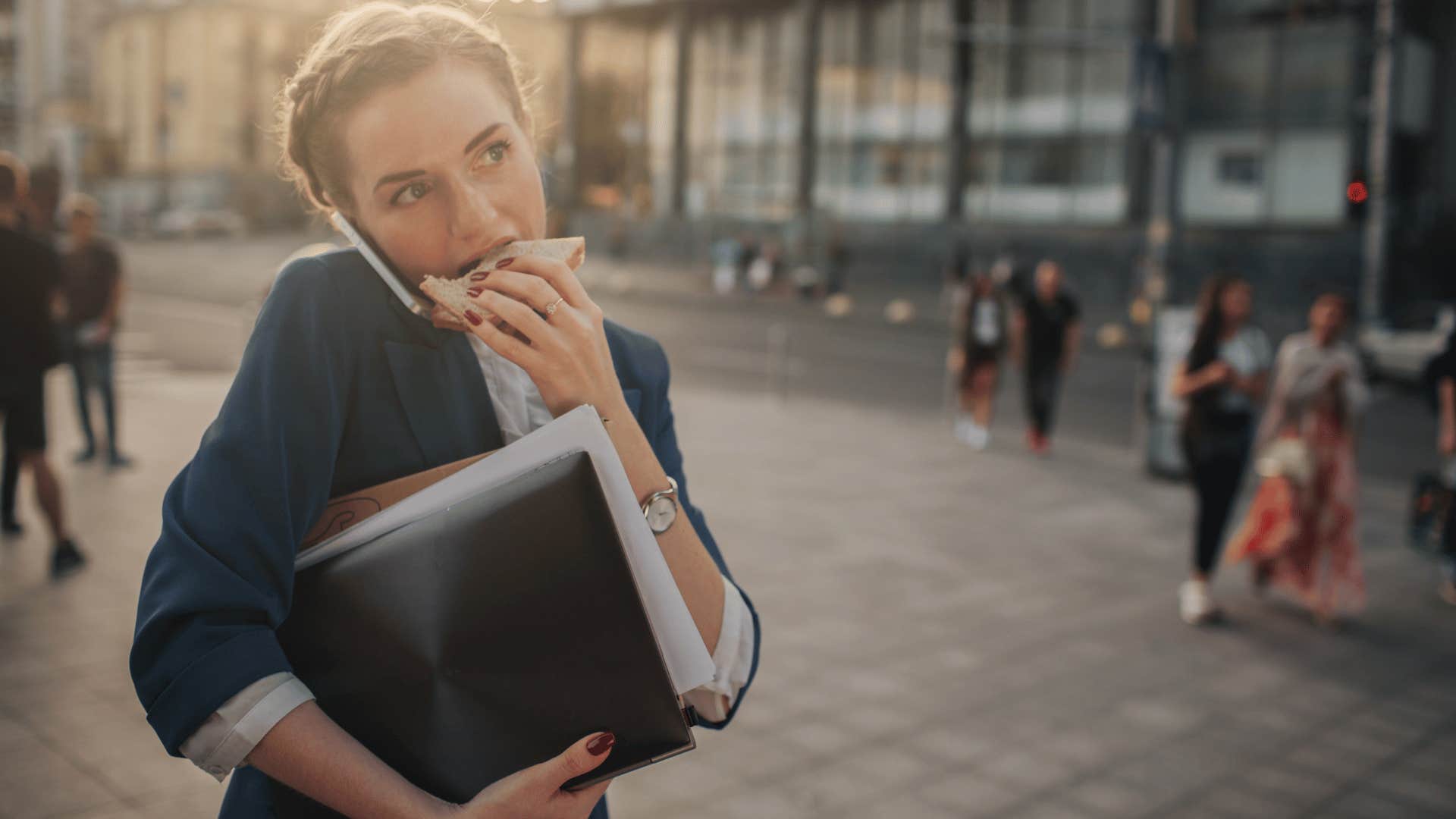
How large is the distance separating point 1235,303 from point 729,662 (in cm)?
623

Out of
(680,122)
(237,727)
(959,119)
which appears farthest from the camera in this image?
(680,122)

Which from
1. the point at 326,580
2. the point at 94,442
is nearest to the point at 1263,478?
the point at 326,580

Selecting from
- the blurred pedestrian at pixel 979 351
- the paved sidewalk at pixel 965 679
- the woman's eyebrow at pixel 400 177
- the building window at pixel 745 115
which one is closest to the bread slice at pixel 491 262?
the woman's eyebrow at pixel 400 177

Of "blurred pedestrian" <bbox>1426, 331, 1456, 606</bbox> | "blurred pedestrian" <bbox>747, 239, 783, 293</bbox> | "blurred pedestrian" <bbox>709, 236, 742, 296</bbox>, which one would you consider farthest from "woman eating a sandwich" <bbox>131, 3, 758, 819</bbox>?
"blurred pedestrian" <bbox>709, 236, 742, 296</bbox>

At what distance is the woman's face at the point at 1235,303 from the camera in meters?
6.82

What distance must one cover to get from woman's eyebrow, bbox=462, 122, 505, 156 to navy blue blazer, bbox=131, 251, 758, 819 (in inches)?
6.8

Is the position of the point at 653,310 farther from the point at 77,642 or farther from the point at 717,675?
the point at 717,675

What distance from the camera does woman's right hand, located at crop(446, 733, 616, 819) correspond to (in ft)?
3.78

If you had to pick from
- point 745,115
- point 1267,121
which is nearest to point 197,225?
point 745,115

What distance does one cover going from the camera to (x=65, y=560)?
256 inches

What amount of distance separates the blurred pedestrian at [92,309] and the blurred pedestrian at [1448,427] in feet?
31.0

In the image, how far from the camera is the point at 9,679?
484 centimetres

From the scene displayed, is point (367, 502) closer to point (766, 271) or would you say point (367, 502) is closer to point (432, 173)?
point (432, 173)

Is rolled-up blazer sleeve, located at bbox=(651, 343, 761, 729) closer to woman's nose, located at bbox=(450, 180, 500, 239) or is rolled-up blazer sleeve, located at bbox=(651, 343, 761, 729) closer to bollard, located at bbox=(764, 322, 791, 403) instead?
woman's nose, located at bbox=(450, 180, 500, 239)
